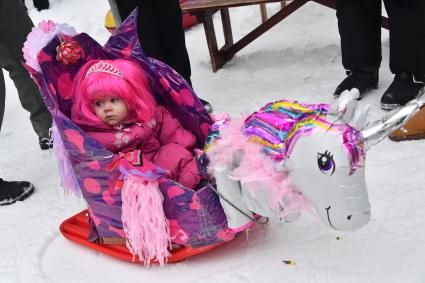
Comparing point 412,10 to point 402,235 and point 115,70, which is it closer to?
point 402,235

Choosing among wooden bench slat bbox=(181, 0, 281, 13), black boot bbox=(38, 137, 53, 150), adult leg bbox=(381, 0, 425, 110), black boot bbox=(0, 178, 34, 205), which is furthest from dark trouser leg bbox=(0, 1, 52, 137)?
adult leg bbox=(381, 0, 425, 110)

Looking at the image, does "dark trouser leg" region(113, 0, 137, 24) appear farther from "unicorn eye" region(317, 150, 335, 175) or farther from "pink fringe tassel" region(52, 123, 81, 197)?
"unicorn eye" region(317, 150, 335, 175)

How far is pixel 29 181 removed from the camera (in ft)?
6.72

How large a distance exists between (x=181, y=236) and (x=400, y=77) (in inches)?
43.9

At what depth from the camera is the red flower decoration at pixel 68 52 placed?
1.52 meters

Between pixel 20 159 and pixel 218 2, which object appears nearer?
pixel 20 159

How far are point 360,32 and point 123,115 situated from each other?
1028 mm

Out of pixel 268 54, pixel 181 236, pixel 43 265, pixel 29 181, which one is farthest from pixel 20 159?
pixel 268 54

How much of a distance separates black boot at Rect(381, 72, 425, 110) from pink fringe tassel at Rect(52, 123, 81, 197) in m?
1.16

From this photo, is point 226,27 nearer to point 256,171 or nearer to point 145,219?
point 145,219

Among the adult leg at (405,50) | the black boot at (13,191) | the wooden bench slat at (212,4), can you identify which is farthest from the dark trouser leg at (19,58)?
the adult leg at (405,50)

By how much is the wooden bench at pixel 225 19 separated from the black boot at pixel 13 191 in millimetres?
1178

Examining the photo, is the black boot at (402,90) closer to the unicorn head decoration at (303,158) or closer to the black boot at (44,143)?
the unicorn head decoration at (303,158)

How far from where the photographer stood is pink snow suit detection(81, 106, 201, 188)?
1.44 m
